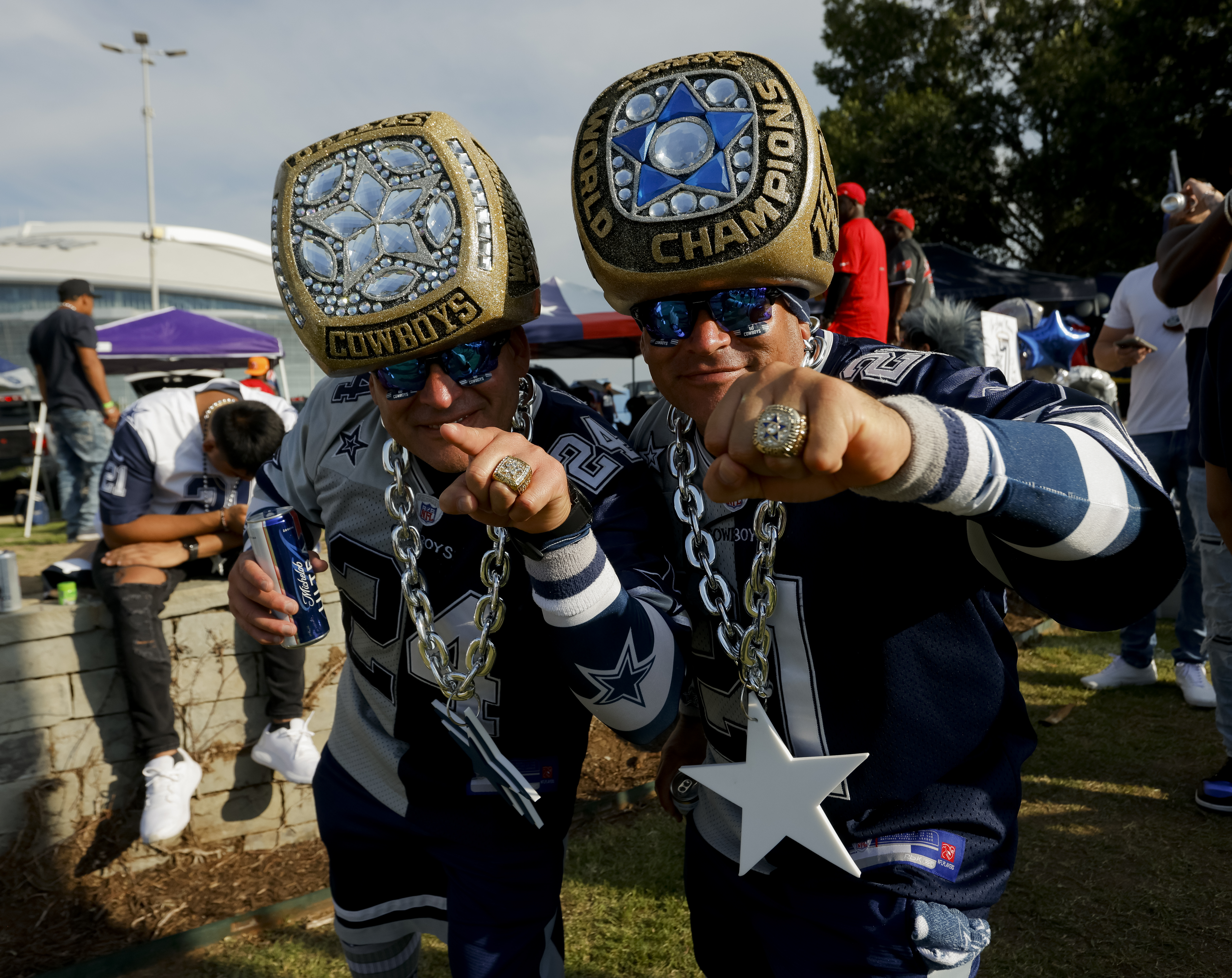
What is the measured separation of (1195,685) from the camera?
13.9 feet

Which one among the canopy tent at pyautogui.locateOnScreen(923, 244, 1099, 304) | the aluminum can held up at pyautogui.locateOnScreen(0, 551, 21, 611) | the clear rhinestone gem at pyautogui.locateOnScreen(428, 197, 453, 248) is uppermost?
the canopy tent at pyautogui.locateOnScreen(923, 244, 1099, 304)

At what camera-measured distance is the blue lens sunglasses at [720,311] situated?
134cm

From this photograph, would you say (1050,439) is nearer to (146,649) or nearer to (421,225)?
(421,225)

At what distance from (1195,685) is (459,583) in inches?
164

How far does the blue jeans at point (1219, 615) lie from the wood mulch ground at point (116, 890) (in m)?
3.43


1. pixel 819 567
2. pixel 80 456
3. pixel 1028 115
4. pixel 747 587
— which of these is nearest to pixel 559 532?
pixel 747 587

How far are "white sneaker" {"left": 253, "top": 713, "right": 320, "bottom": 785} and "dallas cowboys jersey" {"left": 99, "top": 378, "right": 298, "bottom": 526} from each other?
1016 mm

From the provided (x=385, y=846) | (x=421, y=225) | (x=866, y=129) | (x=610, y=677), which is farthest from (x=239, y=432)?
(x=866, y=129)

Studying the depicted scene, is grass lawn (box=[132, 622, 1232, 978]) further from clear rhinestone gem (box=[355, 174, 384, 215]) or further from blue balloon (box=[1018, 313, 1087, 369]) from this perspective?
blue balloon (box=[1018, 313, 1087, 369])

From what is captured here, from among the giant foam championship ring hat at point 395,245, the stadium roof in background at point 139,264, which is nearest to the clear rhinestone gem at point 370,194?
the giant foam championship ring hat at point 395,245

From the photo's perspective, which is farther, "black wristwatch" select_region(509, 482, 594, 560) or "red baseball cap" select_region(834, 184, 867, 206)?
"red baseball cap" select_region(834, 184, 867, 206)

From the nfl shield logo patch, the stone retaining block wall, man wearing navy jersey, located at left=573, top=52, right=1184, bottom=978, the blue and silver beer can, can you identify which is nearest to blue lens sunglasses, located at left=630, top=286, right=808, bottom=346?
man wearing navy jersey, located at left=573, top=52, right=1184, bottom=978

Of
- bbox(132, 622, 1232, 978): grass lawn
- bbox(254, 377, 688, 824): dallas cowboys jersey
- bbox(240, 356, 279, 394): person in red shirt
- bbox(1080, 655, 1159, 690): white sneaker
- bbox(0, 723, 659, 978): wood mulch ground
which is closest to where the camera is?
bbox(254, 377, 688, 824): dallas cowboys jersey

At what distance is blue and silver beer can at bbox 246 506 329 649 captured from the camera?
70.1 inches
